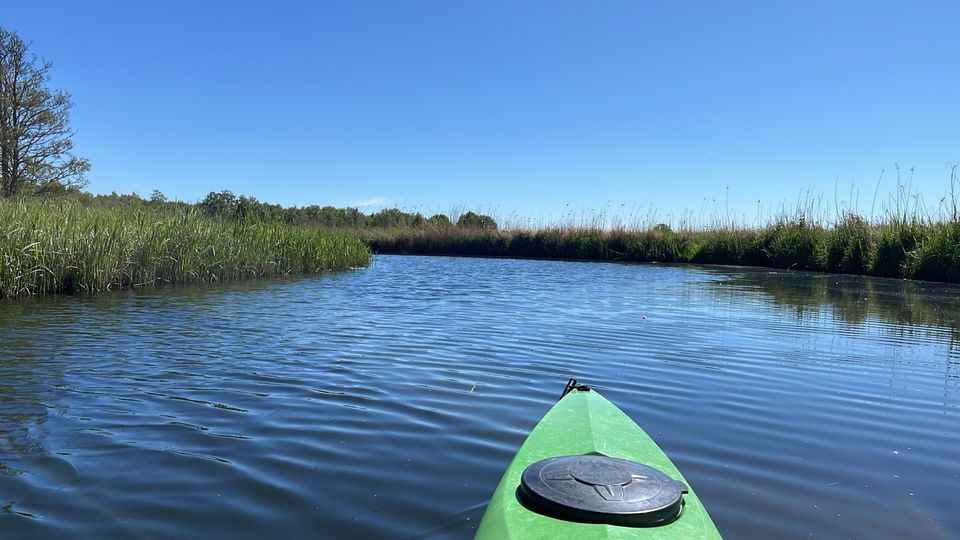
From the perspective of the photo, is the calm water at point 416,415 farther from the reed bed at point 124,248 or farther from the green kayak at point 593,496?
the reed bed at point 124,248

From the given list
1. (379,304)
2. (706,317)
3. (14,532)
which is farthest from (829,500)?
(379,304)

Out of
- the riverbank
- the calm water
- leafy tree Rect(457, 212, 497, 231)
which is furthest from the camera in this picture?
leafy tree Rect(457, 212, 497, 231)

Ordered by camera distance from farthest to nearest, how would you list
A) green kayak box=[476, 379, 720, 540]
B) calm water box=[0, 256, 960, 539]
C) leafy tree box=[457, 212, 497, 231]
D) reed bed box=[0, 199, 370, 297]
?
leafy tree box=[457, 212, 497, 231] → reed bed box=[0, 199, 370, 297] → calm water box=[0, 256, 960, 539] → green kayak box=[476, 379, 720, 540]

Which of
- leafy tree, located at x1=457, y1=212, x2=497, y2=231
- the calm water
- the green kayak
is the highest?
leafy tree, located at x1=457, y1=212, x2=497, y2=231

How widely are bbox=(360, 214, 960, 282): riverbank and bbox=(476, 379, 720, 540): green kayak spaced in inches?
663

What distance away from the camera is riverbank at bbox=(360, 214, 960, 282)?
16.3m

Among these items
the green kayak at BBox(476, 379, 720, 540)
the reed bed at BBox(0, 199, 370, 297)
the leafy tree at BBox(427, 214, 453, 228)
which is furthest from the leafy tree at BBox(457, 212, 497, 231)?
the green kayak at BBox(476, 379, 720, 540)

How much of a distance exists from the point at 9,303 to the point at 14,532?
782 cm

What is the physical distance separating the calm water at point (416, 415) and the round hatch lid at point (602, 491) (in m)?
0.45

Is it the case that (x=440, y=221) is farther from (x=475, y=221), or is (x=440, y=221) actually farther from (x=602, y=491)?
(x=602, y=491)

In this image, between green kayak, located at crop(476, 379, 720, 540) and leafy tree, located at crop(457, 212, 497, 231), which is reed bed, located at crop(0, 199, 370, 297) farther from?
leafy tree, located at crop(457, 212, 497, 231)

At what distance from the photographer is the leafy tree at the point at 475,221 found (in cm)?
3534

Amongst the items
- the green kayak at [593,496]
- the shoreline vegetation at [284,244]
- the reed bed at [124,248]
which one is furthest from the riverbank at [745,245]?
the green kayak at [593,496]

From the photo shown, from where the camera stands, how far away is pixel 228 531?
231 cm
